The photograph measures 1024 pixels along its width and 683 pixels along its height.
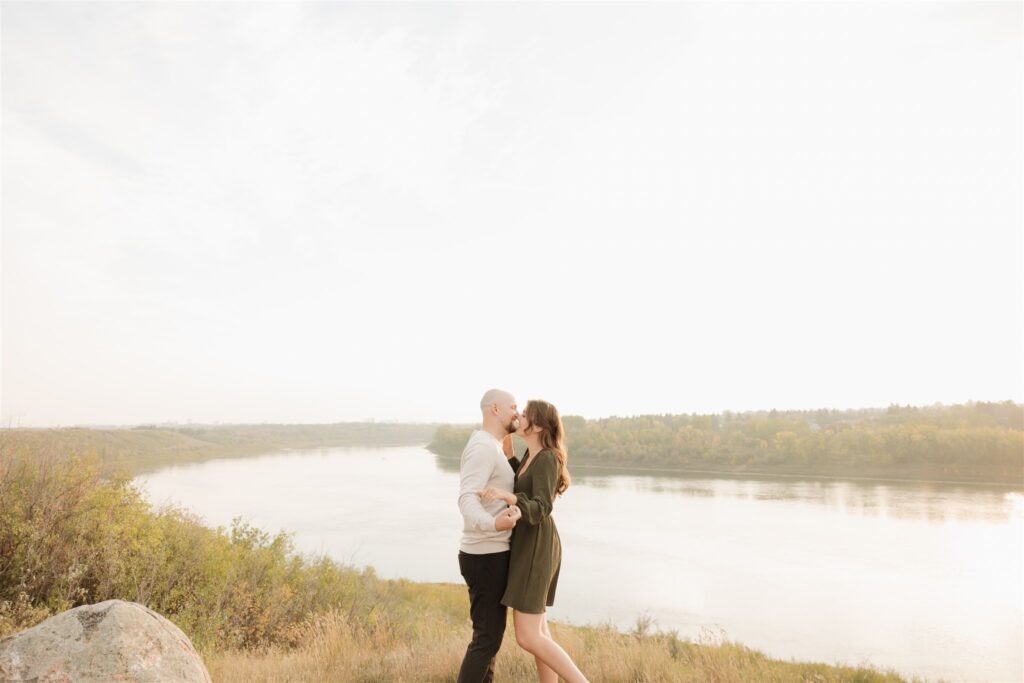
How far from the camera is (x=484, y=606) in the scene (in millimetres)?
3252

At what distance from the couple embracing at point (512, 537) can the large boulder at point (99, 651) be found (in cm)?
147

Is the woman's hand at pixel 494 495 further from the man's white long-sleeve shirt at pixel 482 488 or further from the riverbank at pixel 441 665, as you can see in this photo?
the riverbank at pixel 441 665

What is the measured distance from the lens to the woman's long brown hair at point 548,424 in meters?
3.30

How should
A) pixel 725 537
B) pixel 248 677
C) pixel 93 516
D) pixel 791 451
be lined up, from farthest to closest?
pixel 791 451 → pixel 725 537 → pixel 93 516 → pixel 248 677

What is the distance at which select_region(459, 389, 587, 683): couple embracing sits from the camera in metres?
3.14

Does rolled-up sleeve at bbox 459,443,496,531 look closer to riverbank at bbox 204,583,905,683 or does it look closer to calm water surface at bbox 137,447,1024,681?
riverbank at bbox 204,583,905,683

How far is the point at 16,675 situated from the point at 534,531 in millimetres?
2435

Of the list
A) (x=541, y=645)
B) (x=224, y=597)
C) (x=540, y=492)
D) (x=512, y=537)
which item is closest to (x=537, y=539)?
(x=512, y=537)

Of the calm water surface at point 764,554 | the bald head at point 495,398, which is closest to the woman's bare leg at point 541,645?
the bald head at point 495,398

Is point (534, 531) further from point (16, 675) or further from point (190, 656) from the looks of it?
point (16, 675)

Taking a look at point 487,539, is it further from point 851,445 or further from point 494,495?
point 851,445

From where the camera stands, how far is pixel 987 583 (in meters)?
27.9

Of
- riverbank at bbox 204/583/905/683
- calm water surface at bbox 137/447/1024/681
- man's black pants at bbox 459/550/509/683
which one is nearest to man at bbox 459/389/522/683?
man's black pants at bbox 459/550/509/683

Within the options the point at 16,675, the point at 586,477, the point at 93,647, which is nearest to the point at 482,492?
the point at 93,647
